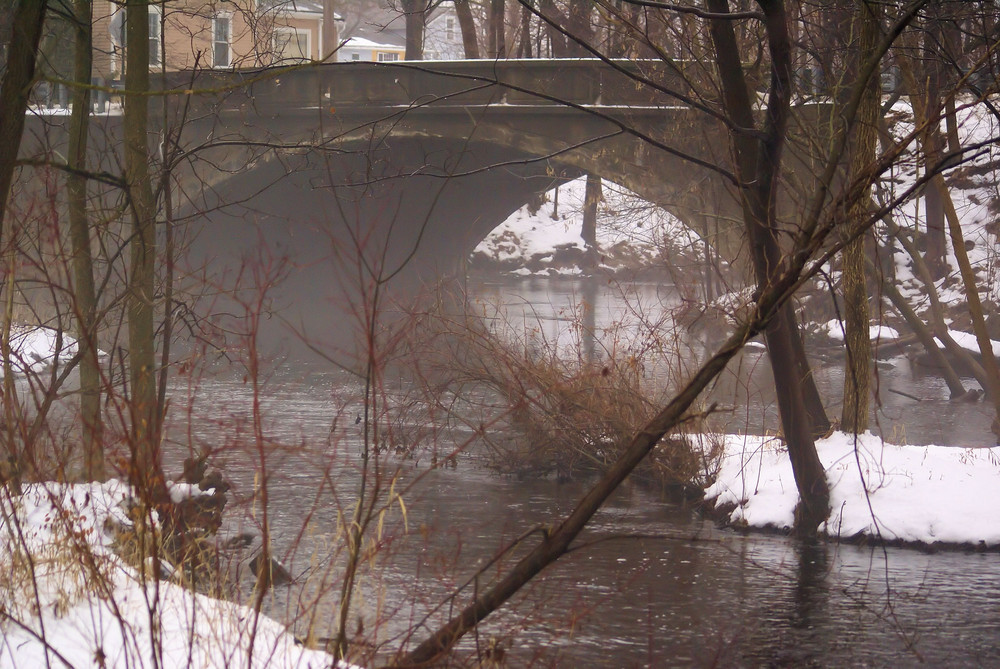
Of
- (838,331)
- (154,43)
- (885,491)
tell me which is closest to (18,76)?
(885,491)

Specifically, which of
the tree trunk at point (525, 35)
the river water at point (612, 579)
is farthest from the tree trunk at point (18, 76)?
the tree trunk at point (525, 35)

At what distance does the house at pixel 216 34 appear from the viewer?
8008 millimetres

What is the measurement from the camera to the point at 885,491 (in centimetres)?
783

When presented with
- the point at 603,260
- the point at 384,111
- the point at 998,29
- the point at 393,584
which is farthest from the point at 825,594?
the point at 603,260

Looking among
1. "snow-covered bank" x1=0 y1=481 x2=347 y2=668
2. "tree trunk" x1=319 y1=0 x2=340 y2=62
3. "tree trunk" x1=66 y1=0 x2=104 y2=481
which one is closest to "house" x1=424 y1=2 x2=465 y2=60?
"tree trunk" x1=319 y1=0 x2=340 y2=62

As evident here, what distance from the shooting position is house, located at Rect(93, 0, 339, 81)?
8.01 meters

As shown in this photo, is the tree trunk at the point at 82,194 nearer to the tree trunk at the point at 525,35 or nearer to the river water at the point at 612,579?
the river water at the point at 612,579

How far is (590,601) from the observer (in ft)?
21.2

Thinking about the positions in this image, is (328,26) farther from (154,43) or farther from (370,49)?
(370,49)

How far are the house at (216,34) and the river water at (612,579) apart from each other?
2.76 metres

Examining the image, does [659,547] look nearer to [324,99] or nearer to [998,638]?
[998,638]

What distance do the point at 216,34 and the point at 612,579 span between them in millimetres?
5180

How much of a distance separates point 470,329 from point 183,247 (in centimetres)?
260

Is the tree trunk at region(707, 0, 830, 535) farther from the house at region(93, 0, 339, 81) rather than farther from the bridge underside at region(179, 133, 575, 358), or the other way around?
the bridge underside at region(179, 133, 575, 358)
